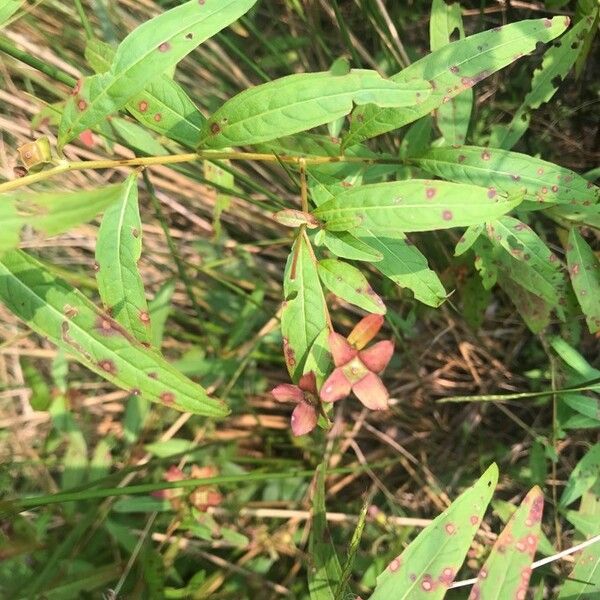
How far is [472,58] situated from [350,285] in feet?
1.56

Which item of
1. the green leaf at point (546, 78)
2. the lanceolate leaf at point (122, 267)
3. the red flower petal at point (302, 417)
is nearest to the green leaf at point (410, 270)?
the red flower petal at point (302, 417)

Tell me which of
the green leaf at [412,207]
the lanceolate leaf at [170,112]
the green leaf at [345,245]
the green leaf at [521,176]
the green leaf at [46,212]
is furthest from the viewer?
the green leaf at [521,176]

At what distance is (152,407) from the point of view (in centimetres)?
219

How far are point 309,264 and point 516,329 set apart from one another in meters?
1.18

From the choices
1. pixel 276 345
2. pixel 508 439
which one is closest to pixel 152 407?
pixel 276 345

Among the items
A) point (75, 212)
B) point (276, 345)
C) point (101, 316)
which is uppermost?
point (75, 212)

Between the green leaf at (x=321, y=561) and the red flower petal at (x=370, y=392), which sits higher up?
the red flower petal at (x=370, y=392)

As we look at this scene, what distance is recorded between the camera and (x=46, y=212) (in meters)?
0.74

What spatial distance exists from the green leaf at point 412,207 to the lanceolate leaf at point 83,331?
37 centimetres

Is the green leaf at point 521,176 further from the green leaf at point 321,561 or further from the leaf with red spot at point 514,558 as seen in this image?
the green leaf at point 321,561

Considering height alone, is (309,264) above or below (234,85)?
below

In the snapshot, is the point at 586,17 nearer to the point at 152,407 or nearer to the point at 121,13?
the point at 121,13

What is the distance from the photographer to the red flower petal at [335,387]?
1060 mm

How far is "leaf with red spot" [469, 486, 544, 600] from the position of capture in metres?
1.21
